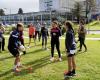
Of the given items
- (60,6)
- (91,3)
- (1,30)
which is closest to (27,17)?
(60,6)

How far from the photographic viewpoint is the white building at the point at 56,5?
152050 millimetres

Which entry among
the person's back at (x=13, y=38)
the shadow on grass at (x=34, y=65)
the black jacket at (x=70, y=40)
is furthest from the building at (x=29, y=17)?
the black jacket at (x=70, y=40)

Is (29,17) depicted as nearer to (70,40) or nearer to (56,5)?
(56,5)

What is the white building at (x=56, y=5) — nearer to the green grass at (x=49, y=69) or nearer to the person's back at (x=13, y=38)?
the green grass at (x=49, y=69)

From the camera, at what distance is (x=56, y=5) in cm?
15362

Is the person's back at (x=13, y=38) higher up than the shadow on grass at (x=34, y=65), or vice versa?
the person's back at (x=13, y=38)

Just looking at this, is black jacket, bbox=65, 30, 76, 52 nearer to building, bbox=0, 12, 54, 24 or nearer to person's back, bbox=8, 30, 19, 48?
person's back, bbox=8, 30, 19, 48

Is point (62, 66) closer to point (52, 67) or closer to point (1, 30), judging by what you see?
point (52, 67)

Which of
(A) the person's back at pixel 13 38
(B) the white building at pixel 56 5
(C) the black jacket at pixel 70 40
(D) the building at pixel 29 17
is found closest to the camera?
(C) the black jacket at pixel 70 40

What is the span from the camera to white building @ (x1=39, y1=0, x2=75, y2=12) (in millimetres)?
152050

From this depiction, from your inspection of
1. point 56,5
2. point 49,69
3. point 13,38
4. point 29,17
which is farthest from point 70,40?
point 56,5

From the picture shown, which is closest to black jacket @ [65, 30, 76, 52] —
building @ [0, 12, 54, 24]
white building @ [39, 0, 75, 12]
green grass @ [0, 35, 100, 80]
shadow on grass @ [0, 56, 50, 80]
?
green grass @ [0, 35, 100, 80]

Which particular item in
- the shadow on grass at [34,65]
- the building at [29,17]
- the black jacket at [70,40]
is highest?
the black jacket at [70,40]

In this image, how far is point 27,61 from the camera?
13.7 metres
